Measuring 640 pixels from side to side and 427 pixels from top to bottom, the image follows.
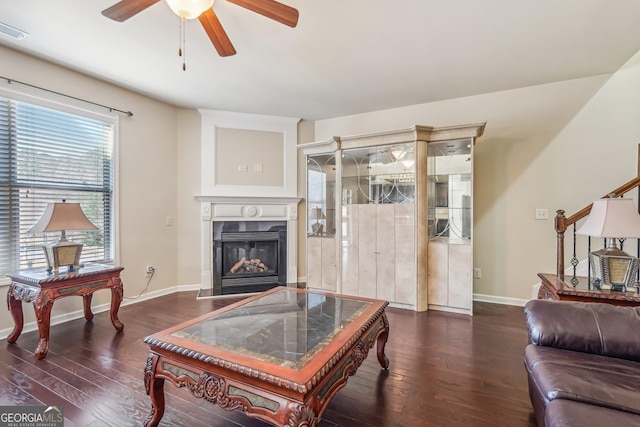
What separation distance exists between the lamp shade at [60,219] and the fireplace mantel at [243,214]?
155cm

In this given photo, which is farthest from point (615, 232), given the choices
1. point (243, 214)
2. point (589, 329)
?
point (243, 214)

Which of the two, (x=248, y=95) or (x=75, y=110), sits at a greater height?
(x=248, y=95)

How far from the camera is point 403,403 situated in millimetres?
1733

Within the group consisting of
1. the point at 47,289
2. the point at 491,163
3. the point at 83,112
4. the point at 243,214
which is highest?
the point at 83,112

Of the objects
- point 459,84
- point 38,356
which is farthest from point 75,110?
point 459,84

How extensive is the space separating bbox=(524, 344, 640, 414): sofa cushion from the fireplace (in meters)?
3.43

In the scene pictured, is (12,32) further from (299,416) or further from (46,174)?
(299,416)

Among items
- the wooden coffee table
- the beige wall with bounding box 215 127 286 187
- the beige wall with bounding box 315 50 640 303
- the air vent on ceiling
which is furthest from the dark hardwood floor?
the air vent on ceiling

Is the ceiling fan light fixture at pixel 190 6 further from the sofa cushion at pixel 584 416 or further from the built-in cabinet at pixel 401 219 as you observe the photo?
Result: the sofa cushion at pixel 584 416

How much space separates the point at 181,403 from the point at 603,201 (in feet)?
10.5

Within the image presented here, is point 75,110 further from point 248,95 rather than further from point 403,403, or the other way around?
point 403,403

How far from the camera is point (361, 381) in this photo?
196 centimetres

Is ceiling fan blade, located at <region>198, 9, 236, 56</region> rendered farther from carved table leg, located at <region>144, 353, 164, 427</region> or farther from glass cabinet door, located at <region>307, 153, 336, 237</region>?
glass cabinet door, located at <region>307, 153, 336, 237</region>

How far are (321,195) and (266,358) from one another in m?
3.04
